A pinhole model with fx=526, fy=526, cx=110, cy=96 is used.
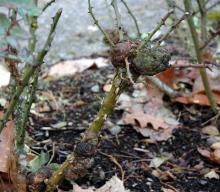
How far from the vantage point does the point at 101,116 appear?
1.25 meters

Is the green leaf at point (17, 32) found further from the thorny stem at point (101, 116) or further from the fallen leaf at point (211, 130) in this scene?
the fallen leaf at point (211, 130)

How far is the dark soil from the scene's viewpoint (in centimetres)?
156

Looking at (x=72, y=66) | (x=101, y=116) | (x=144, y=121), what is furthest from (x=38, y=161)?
(x=72, y=66)

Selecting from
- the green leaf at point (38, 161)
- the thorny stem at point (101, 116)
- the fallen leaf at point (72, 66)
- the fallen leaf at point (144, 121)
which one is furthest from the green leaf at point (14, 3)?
the fallen leaf at point (72, 66)

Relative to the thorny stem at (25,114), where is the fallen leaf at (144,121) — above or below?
above

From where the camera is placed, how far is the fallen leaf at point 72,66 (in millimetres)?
2318

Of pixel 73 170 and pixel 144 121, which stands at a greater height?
pixel 144 121

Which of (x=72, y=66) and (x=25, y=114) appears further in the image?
(x=72, y=66)

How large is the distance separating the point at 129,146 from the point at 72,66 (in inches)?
28.6

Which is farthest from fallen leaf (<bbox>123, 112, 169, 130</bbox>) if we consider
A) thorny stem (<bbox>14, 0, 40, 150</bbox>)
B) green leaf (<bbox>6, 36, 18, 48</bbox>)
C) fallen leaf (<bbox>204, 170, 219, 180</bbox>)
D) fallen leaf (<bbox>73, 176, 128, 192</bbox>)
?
green leaf (<bbox>6, 36, 18, 48</bbox>)

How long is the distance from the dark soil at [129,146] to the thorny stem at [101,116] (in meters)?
0.16

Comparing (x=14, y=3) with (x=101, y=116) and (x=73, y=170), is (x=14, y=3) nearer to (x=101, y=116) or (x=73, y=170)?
(x=101, y=116)

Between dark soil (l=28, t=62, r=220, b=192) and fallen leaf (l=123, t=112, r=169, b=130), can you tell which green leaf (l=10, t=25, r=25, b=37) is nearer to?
dark soil (l=28, t=62, r=220, b=192)

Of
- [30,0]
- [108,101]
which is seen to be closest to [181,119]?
[108,101]
